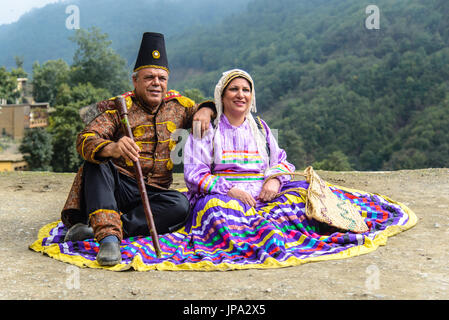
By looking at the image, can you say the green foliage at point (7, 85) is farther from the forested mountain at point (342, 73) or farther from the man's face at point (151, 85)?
the man's face at point (151, 85)

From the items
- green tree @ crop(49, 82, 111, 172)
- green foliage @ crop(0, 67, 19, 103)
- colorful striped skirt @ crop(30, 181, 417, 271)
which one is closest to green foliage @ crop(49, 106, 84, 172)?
green tree @ crop(49, 82, 111, 172)

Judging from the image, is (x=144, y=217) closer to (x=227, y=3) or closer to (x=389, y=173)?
(x=389, y=173)

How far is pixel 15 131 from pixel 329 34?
4494cm

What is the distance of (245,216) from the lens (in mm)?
3934

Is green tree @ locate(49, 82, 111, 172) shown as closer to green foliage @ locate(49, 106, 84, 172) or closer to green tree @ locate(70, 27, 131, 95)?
green foliage @ locate(49, 106, 84, 172)

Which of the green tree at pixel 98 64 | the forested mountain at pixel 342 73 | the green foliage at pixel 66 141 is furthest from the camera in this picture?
the green tree at pixel 98 64

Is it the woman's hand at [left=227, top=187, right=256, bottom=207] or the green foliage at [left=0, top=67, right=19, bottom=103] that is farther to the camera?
the green foliage at [left=0, top=67, right=19, bottom=103]

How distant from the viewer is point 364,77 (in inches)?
1941

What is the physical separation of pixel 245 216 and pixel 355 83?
47976mm

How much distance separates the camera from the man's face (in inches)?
160

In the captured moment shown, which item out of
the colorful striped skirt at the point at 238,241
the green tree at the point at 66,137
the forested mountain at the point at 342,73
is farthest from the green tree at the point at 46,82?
the colorful striped skirt at the point at 238,241

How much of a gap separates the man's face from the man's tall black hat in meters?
0.04

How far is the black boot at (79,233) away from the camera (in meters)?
3.93

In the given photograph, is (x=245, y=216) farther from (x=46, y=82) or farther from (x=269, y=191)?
(x=46, y=82)
